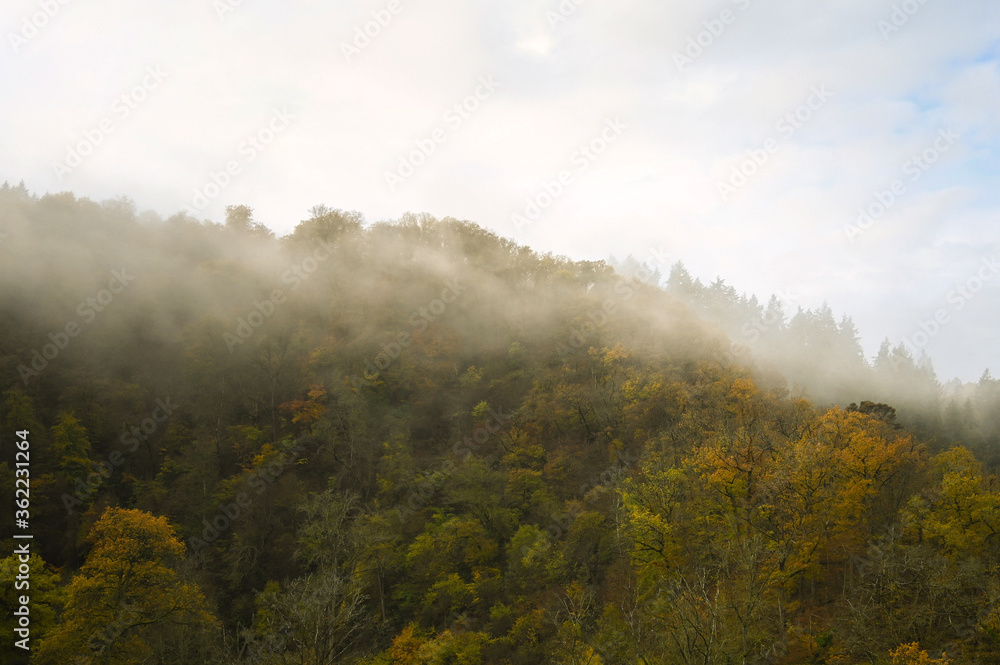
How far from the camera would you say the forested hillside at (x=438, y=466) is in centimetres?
2380

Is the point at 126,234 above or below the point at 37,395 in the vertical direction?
above

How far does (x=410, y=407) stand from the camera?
57406 mm

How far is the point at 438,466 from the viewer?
159ft

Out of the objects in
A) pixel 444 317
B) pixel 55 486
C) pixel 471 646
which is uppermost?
pixel 444 317

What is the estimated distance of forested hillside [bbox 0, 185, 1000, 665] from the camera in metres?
23.8

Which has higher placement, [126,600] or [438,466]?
[438,466]

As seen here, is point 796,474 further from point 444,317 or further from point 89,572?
point 444,317

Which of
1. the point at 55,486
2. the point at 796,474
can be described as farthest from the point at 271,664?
the point at 55,486

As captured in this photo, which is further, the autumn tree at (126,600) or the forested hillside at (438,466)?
the autumn tree at (126,600)

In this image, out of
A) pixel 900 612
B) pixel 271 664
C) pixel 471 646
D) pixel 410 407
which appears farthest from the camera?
pixel 410 407

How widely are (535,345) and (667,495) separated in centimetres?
3567

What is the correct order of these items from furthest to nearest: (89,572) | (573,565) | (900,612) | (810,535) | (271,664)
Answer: (573,565) < (89,572) < (810,535) < (900,612) < (271,664)

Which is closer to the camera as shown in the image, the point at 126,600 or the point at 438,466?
the point at 126,600

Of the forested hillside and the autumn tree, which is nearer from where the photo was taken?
the forested hillside
